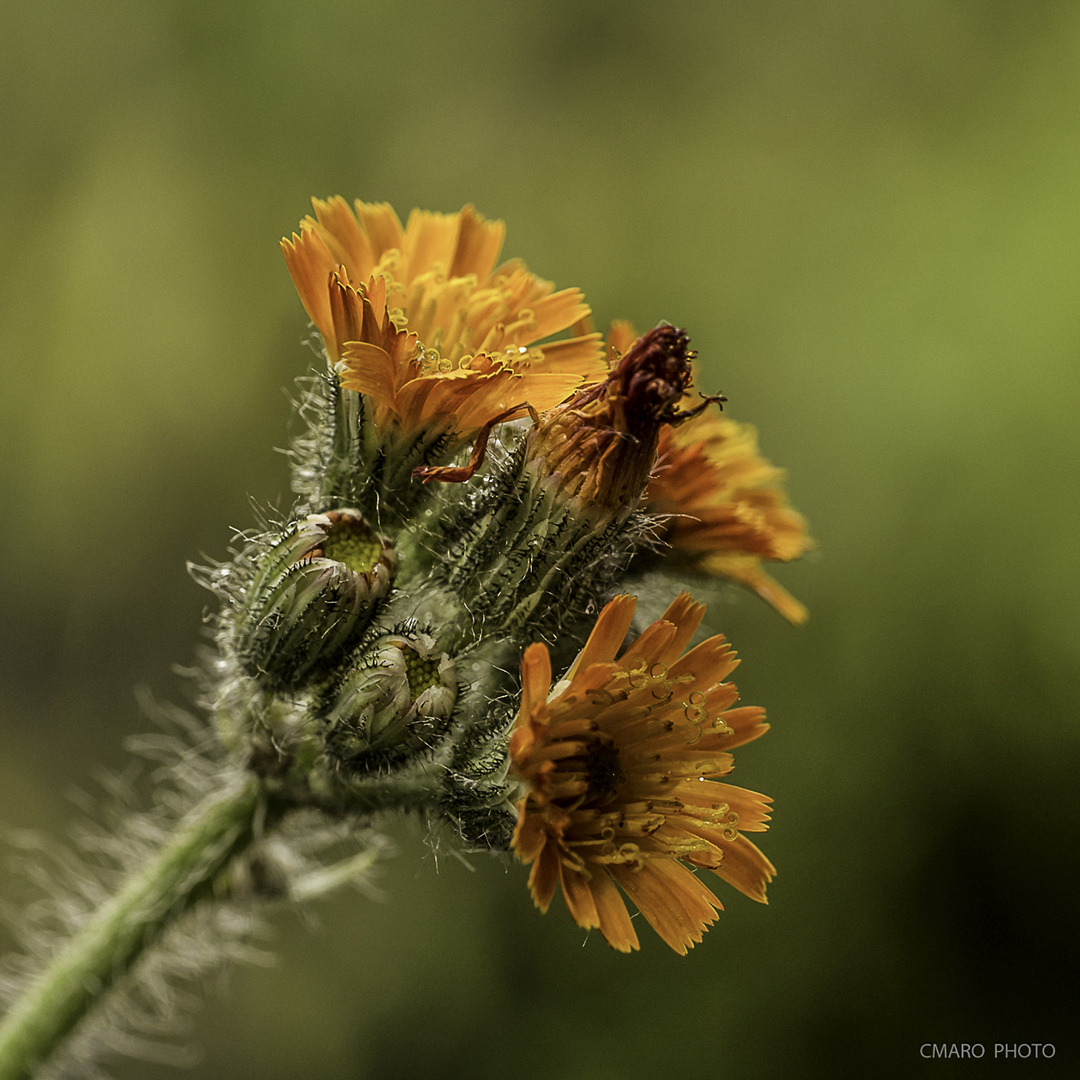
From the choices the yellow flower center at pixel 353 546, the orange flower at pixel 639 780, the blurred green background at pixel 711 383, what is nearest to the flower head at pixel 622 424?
the orange flower at pixel 639 780

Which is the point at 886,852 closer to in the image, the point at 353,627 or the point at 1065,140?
the point at 353,627

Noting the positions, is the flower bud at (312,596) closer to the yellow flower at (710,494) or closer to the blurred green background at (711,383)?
the yellow flower at (710,494)

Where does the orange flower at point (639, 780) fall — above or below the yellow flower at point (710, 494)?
below

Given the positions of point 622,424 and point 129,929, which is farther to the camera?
point 129,929

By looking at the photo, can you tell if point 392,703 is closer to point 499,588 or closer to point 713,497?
point 499,588

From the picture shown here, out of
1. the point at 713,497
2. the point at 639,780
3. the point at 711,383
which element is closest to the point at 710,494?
the point at 713,497

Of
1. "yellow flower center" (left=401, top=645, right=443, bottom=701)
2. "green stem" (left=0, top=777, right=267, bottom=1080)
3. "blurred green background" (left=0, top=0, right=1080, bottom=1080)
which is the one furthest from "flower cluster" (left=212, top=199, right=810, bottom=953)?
"blurred green background" (left=0, top=0, right=1080, bottom=1080)

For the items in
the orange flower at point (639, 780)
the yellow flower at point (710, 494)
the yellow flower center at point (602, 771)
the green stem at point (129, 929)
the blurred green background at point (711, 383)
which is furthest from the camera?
the blurred green background at point (711, 383)
